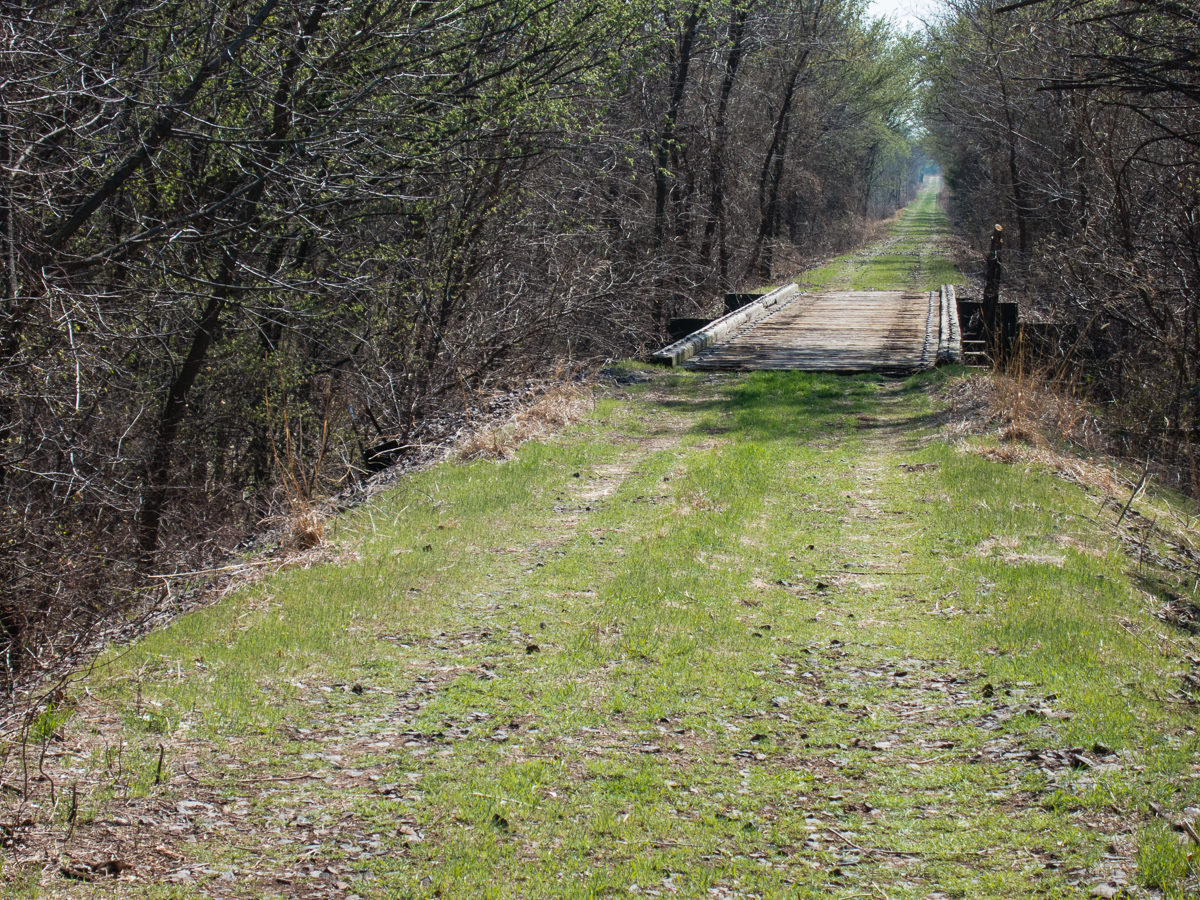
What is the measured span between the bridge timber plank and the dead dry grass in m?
3.55

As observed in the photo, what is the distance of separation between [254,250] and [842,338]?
11.3 metres

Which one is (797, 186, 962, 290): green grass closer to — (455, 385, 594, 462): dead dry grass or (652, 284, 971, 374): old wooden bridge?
(652, 284, 971, 374): old wooden bridge

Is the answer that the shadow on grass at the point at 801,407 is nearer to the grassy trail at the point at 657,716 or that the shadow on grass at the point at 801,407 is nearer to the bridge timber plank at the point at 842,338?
the bridge timber plank at the point at 842,338

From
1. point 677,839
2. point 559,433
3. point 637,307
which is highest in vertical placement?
point 637,307

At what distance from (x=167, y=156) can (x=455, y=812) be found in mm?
7720

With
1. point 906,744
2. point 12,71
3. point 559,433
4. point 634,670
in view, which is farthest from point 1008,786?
point 559,433

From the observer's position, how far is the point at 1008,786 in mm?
4410

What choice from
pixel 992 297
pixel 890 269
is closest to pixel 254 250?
pixel 992 297

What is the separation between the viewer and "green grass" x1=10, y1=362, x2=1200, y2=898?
13.0 feet

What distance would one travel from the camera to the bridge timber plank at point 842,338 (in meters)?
15.7

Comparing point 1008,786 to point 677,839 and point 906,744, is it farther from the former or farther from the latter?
point 677,839

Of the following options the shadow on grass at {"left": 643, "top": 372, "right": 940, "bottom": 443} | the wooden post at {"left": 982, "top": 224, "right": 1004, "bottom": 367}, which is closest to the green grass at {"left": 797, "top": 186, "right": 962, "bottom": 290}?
the wooden post at {"left": 982, "top": 224, "right": 1004, "bottom": 367}

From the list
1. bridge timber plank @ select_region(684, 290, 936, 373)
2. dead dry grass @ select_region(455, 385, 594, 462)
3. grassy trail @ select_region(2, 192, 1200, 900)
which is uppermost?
bridge timber plank @ select_region(684, 290, 936, 373)

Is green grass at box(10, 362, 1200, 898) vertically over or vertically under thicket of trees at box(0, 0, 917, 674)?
under
